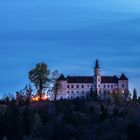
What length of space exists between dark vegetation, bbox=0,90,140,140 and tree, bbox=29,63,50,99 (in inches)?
765

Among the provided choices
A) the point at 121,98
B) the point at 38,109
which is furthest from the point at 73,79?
the point at 38,109

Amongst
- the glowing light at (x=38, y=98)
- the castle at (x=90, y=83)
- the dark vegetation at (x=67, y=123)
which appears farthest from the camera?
the castle at (x=90, y=83)

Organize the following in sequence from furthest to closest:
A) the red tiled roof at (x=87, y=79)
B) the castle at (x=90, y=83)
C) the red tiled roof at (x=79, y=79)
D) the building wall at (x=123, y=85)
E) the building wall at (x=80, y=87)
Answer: the red tiled roof at (x=79, y=79) → the red tiled roof at (x=87, y=79) → the castle at (x=90, y=83) → the building wall at (x=80, y=87) → the building wall at (x=123, y=85)

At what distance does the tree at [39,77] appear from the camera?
133500 millimetres

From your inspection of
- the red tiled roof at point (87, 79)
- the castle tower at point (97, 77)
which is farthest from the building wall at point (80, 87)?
the red tiled roof at point (87, 79)

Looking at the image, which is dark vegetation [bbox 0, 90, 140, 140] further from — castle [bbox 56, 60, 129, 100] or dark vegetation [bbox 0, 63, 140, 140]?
castle [bbox 56, 60, 129, 100]

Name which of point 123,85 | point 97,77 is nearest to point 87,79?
point 97,77

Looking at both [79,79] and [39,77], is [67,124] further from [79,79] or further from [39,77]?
[79,79]

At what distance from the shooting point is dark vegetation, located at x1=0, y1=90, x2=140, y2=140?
295ft

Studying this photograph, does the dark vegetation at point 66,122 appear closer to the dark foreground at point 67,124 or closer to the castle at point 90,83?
the dark foreground at point 67,124

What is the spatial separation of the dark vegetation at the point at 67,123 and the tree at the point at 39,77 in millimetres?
19434

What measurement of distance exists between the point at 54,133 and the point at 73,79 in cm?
8999

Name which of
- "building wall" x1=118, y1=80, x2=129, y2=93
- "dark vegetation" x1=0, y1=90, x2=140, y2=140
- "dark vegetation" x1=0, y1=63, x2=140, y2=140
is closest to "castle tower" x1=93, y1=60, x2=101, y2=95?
"building wall" x1=118, y1=80, x2=129, y2=93

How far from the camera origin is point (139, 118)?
336 ft
